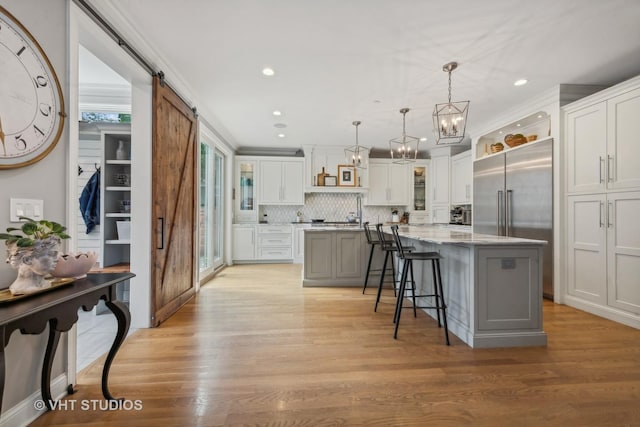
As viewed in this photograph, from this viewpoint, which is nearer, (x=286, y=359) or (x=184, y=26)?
(x=286, y=359)

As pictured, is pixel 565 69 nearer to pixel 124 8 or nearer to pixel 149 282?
pixel 124 8

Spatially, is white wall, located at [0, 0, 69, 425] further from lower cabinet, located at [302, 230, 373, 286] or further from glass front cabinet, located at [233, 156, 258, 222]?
glass front cabinet, located at [233, 156, 258, 222]

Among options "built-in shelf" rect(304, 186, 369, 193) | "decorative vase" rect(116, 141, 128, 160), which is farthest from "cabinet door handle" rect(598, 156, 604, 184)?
"decorative vase" rect(116, 141, 128, 160)

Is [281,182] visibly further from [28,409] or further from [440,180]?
[28,409]

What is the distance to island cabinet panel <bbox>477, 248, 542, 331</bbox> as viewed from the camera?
8.07 feet

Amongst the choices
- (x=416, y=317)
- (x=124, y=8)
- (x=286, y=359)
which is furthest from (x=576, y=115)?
(x=124, y=8)

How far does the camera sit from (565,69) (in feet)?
10.4

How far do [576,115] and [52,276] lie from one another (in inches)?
199

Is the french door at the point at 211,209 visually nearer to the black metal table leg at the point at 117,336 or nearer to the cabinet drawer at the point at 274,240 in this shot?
the cabinet drawer at the point at 274,240

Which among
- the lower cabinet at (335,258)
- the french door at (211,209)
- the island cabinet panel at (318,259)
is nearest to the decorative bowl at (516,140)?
the lower cabinet at (335,258)

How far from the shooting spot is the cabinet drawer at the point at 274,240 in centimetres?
652

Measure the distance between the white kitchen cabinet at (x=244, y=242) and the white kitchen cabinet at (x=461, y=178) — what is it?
14.7 ft

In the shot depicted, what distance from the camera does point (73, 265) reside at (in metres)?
1.55

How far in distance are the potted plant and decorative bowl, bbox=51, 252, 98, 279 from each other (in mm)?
152
